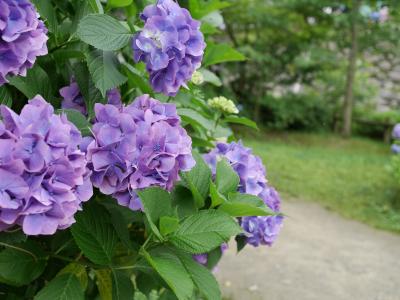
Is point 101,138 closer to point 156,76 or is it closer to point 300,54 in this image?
point 156,76

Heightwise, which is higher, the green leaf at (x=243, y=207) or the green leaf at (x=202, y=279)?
the green leaf at (x=243, y=207)

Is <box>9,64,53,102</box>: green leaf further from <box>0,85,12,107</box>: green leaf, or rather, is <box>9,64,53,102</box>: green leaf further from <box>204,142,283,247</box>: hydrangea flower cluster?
<box>204,142,283,247</box>: hydrangea flower cluster

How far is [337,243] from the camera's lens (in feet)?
12.3

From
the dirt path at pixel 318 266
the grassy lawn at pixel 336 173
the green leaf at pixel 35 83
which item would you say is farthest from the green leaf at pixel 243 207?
the grassy lawn at pixel 336 173

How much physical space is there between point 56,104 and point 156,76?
201 mm

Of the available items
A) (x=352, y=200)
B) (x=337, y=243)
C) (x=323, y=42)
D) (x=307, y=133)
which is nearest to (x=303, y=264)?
(x=337, y=243)

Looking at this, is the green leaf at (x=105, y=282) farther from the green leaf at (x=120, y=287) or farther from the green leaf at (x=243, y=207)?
the green leaf at (x=243, y=207)

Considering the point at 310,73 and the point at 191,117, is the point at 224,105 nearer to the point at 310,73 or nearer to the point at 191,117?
the point at 191,117

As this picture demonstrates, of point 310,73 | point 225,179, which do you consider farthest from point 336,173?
point 225,179

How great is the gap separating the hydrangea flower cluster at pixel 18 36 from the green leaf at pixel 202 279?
0.35 meters

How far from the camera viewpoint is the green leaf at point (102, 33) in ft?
2.64

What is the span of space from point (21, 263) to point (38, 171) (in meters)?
0.27

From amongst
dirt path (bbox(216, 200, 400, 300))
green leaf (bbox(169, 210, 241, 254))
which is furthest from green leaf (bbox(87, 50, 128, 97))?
dirt path (bbox(216, 200, 400, 300))

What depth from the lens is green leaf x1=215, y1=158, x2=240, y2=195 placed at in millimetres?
894
